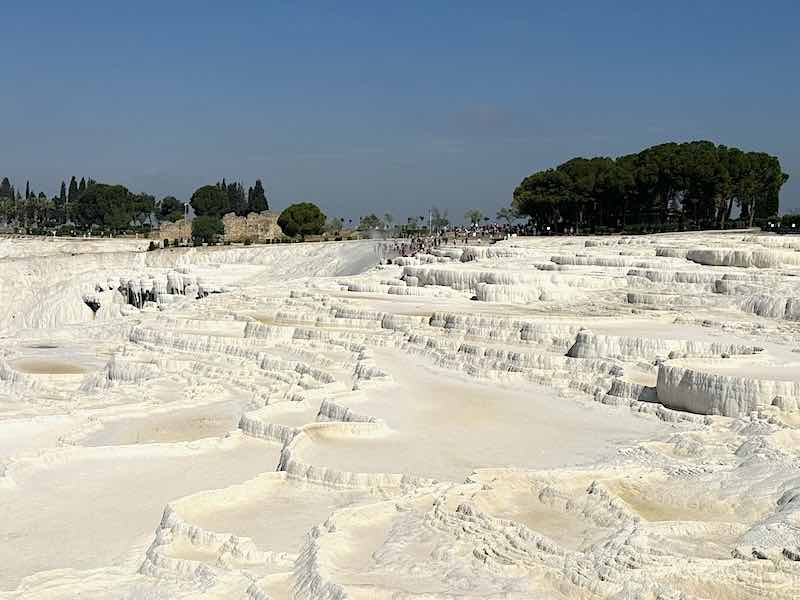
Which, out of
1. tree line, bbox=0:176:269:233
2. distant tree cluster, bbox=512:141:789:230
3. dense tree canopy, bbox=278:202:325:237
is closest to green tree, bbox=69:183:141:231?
tree line, bbox=0:176:269:233

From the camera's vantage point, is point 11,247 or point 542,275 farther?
point 11,247

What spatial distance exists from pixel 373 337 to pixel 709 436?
8.68m

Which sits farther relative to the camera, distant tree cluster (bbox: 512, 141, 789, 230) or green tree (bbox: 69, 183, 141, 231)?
green tree (bbox: 69, 183, 141, 231)

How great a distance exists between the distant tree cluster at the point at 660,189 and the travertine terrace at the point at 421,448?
23.1 m

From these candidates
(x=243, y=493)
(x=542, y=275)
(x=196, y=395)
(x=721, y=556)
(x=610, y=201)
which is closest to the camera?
(x=721, y=556)

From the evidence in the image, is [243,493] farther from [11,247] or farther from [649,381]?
[11,247]

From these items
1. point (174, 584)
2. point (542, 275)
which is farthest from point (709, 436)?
point (542, 275)

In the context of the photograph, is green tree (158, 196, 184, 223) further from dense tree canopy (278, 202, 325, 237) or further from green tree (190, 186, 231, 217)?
dense tree canopy (278, 202, 325, 237)

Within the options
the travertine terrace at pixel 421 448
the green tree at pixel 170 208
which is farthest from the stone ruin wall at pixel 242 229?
the travertine terrace at pixel 421 448

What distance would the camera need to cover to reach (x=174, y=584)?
26.5ft

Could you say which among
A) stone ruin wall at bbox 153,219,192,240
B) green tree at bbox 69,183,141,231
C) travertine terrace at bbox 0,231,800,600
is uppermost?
green tree at bbox 69,183,141,231

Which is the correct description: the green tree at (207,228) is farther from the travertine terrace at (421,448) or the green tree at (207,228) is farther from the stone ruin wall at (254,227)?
the travertine terrace at (421,448)

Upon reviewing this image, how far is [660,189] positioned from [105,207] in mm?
44295

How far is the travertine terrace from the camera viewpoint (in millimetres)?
7961
